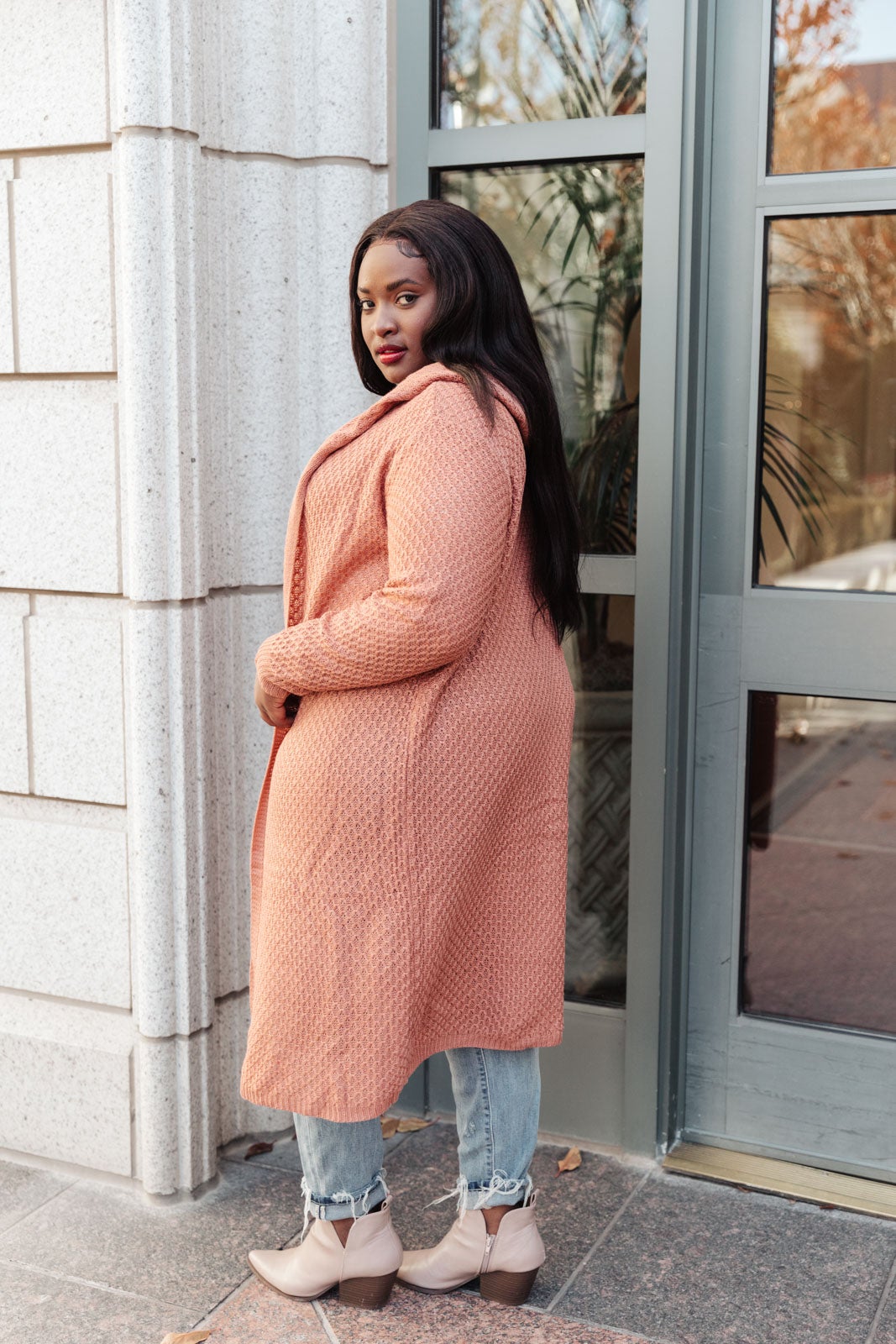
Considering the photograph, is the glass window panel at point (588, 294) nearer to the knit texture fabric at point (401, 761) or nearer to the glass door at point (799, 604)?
the glass door at point (799, 604)

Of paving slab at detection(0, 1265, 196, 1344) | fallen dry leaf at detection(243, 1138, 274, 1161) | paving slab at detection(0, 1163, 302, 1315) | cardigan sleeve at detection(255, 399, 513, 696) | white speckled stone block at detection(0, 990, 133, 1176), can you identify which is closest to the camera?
cardigan sleeve at detection(255, 399, 513, 696)

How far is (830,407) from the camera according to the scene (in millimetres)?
2727

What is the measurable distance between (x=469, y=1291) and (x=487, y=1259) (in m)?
0.12

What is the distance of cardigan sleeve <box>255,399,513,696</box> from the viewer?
201 centimetres

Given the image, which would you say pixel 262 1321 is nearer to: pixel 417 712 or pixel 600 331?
pixel 417 712

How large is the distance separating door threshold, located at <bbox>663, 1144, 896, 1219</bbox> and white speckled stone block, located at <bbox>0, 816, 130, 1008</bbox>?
126 centimetres

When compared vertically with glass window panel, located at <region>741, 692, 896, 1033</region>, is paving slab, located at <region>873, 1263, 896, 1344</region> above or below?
below

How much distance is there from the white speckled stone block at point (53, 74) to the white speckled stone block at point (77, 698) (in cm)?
93

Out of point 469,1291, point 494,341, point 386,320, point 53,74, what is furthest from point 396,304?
point 469,1291

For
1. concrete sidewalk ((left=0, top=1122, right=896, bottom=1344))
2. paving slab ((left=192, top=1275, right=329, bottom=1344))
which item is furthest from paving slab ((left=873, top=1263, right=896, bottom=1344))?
paving slab ((left=192, top=1275, right=329, bottom=1344))

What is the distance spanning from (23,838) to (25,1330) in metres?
0.99

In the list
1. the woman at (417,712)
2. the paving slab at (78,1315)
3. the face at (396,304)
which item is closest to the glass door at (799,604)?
the woman at (417,712)

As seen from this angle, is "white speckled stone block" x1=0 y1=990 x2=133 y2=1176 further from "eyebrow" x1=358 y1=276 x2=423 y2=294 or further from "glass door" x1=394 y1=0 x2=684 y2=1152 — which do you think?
"eyebrow" x1=358 y1=276 x2=423 y2=294

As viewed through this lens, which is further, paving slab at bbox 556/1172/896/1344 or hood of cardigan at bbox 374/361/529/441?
paving slab at bbox 556/1172/896/1344
